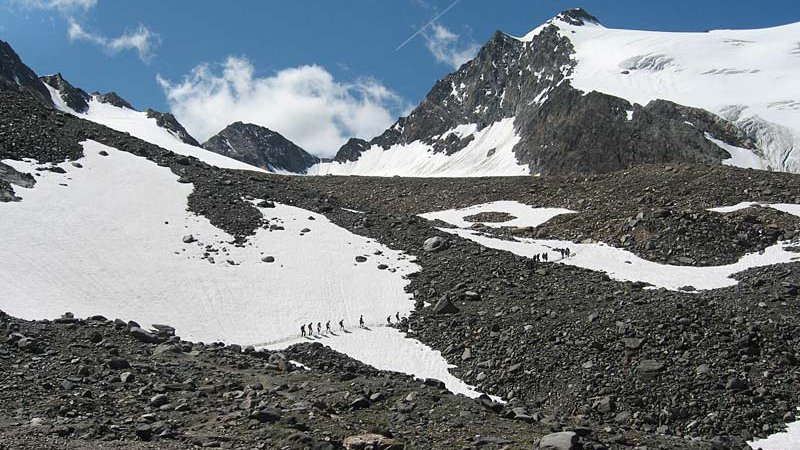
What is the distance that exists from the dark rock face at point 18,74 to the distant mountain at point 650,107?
4141 inches

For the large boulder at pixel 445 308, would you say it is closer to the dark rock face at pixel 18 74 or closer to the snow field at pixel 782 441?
the snow field at pixel 782 441

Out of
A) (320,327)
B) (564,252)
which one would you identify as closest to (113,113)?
(564,252)

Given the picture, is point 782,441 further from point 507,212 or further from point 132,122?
point 132,122

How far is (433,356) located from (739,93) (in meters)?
118

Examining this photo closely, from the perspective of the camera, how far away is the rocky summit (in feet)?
50.8

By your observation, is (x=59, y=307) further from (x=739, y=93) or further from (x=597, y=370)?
(x=739, y=93)

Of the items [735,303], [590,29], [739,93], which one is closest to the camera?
[735,303]

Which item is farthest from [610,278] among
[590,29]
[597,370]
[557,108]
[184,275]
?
[590,29]

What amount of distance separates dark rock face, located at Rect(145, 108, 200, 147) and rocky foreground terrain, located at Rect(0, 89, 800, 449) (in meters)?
140

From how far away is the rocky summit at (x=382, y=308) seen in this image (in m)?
15.5

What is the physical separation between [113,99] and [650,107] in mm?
149803

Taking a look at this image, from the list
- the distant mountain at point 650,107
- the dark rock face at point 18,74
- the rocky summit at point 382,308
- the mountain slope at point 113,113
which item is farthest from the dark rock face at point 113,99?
the rocky summit at point 382,308

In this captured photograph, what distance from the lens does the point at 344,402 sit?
1625cm

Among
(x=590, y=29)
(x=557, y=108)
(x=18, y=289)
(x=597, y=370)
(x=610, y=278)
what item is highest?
(x=590, y=29)
